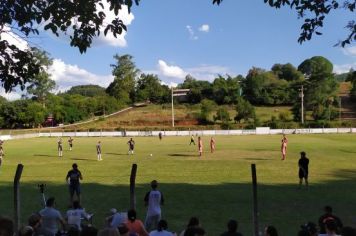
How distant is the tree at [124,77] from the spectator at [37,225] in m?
158

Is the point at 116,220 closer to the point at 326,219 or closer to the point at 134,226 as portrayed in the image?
the point at 134,226

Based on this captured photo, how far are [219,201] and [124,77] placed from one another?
153571 mm

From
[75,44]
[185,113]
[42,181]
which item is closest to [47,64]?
[185,113]

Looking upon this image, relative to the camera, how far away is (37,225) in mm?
9336

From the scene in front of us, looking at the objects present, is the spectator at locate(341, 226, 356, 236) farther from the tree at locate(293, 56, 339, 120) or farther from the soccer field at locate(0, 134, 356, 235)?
the tree at locate(293, 56, 339, 120)

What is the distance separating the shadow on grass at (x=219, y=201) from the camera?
15734 mm

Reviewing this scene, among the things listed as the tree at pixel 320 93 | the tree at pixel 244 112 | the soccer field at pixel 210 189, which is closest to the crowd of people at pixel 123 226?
the soccer field at pixel 210 189

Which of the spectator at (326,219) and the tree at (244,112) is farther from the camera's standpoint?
the tree at (244,112)

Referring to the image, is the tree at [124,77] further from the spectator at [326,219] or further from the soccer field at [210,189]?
the spectator at [326,219]

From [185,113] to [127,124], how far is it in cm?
1789

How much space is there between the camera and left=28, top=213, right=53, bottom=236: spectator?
9.16 m

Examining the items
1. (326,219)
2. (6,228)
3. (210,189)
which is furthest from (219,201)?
(6,228)

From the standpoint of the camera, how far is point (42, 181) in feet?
86.1

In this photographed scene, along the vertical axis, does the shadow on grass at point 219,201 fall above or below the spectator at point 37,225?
below
